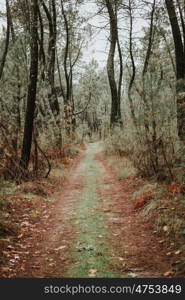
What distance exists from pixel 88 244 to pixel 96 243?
157 millimetres

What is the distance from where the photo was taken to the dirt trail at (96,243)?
489 cm

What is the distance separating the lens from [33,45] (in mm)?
10719

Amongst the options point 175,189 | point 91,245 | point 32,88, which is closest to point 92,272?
point 91,245

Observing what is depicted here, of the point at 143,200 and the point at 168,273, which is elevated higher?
the point at 143,200

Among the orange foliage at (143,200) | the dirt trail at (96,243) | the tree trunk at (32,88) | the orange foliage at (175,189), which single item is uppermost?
the tree trunk at (32,88)

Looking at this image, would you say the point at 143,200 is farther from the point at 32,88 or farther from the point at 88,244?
the point at 32,88

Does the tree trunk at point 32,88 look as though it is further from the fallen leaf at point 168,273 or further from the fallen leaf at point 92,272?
the fallen leaf at point 168,273

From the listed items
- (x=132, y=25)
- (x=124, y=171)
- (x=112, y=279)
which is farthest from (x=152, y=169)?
(x=132, y=25)

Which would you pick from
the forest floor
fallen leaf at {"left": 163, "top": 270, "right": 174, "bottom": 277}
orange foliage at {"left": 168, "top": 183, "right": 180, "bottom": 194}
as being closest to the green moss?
the forest floor

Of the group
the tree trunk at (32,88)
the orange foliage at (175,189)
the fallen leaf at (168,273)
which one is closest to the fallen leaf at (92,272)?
the fallen leaf at (168,273)

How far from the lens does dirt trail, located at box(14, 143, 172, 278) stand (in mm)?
4895

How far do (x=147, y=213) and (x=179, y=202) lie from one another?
831 mm

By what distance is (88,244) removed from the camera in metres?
5.89

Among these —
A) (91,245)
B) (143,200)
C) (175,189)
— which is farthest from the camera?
(143,200)
